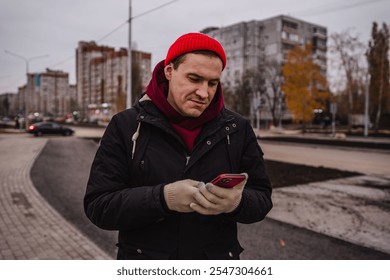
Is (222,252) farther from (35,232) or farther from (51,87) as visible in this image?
(51,87)

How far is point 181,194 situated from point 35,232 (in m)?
4.66

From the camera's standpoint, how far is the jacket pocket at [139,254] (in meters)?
1.69

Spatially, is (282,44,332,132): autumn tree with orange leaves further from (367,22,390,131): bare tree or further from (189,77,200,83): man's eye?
(189,77,200,83): man's eye

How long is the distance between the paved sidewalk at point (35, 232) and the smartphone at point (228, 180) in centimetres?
351

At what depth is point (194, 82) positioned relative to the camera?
163 centimetres

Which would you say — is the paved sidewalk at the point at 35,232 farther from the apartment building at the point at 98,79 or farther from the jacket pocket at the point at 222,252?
the apartment building at the point at 98,79

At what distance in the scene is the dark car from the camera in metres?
27.5

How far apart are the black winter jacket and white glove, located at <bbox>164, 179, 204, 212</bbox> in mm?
Answer: 144

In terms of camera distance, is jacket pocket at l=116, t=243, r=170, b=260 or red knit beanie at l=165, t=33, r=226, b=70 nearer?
red knit beanie at l=165, t=33, r=226, b=70

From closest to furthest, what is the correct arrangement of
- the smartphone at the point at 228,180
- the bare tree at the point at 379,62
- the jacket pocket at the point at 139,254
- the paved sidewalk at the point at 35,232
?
the smartphone at the point at 228,180, the jacket pocket at the point at 139,254, the paved sidewalk at the point at 35,232, the bare tree at the point at 379,62

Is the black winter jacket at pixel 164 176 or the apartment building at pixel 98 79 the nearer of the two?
the black winter jacket at pixel 164 176

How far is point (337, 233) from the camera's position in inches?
204

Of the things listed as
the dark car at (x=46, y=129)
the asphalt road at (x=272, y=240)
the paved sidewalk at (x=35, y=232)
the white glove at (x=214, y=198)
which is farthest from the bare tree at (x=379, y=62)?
the white glove at (x=214, y=198)

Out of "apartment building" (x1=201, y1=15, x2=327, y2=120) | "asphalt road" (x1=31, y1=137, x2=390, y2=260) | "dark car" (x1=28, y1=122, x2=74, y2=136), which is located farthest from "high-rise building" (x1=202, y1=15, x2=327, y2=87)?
"asphalt road" (x1=31, y1=137, x2=390, y2=260)
